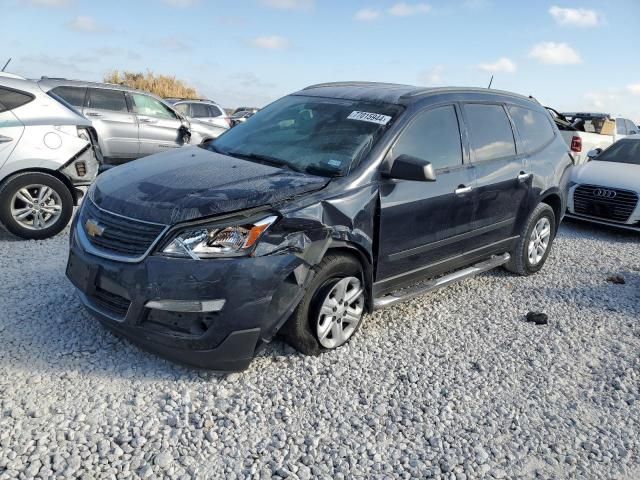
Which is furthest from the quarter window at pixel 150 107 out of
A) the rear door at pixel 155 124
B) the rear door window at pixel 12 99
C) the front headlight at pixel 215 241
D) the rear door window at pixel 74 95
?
the front headlight at pixel 215 241

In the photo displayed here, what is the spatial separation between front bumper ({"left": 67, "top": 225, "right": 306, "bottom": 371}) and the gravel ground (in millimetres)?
275

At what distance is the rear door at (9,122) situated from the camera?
5336 mm

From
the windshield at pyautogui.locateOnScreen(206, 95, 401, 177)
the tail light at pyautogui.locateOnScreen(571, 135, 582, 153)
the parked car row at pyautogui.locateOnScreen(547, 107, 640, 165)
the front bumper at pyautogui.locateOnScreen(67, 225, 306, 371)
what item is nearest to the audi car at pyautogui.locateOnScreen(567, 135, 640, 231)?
the tail light at pyautogui.locateOnScreen(571, 135, 582, 153)

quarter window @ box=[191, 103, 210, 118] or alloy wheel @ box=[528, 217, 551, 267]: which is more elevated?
quarter window @ box=[191, 103, 210, 118]

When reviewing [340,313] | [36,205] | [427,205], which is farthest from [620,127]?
[36,205]

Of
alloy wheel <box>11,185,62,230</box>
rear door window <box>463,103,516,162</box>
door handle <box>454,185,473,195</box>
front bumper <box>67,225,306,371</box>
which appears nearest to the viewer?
front bumper <box>67,225,306,371</box>

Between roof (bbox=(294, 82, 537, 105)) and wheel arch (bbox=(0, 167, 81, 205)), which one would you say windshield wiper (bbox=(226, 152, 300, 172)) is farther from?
wheel arch (bbox=(0, 167, 81, 205))

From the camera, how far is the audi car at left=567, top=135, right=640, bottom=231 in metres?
7.51

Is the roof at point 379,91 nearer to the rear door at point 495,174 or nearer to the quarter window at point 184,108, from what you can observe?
the rear door at point 495,174

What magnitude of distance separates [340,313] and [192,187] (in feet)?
4.13

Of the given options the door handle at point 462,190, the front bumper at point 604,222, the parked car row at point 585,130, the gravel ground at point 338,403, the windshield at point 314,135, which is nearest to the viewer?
the gravel ground at point 338,403

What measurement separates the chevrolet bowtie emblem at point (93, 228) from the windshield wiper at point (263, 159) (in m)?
1.15

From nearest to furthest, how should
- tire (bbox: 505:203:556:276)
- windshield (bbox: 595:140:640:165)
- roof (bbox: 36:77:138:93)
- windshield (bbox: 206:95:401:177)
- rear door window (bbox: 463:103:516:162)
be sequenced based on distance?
windshield (bbox: 206:95:401:177), rear door window (bbox: 463:103:516:162), tire (bbox: 505:203:556:276), windshield (bbox: 595:140:640:165), roof (bbox: 36:77:138:93)

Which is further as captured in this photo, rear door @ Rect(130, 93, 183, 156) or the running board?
rear door @ Rect(130, 93, 183, 156)
